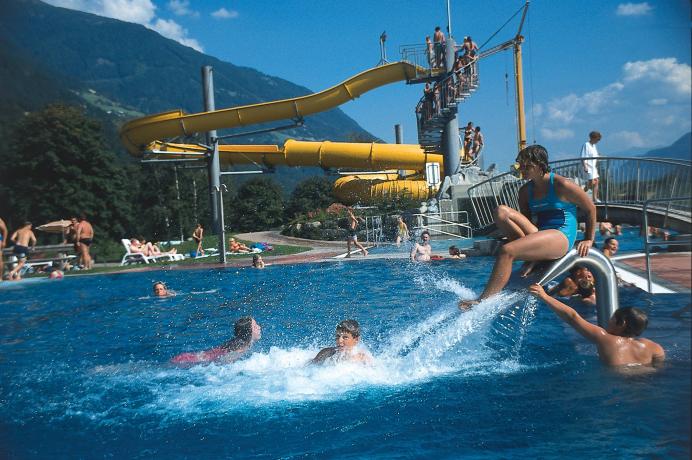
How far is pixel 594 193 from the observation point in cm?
1010

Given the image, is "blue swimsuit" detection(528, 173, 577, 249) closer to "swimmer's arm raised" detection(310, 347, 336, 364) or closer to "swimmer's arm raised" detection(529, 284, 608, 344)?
"swimmer's arm raised" detection(529, 284, 608, 344)

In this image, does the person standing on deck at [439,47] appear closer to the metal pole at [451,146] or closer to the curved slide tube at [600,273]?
the metal pole at [451,146]

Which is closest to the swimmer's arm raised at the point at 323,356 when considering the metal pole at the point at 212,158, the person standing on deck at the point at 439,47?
the metal pole at the point at 212,158

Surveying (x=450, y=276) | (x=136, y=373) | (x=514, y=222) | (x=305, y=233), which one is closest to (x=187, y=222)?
(x=305, y=233)

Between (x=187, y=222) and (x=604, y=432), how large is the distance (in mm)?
28106

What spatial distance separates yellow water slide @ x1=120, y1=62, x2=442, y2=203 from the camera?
17969 mm

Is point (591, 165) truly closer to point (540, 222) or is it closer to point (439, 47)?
point (540, 222)

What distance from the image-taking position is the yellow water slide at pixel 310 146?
17969 millimetres

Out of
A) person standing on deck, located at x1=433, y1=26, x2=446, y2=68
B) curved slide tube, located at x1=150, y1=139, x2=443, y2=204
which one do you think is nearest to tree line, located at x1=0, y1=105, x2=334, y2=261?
person standing on deck, located at x1=433, y1=26, x2=446, y2=68

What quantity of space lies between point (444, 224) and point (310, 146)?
808 centimetres

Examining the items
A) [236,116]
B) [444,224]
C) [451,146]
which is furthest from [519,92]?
[236,116]

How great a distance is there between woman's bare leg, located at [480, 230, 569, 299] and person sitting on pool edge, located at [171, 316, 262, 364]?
8.80ft

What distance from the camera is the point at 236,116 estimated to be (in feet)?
58.9

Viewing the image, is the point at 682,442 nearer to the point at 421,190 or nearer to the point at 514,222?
the point at 514,222
